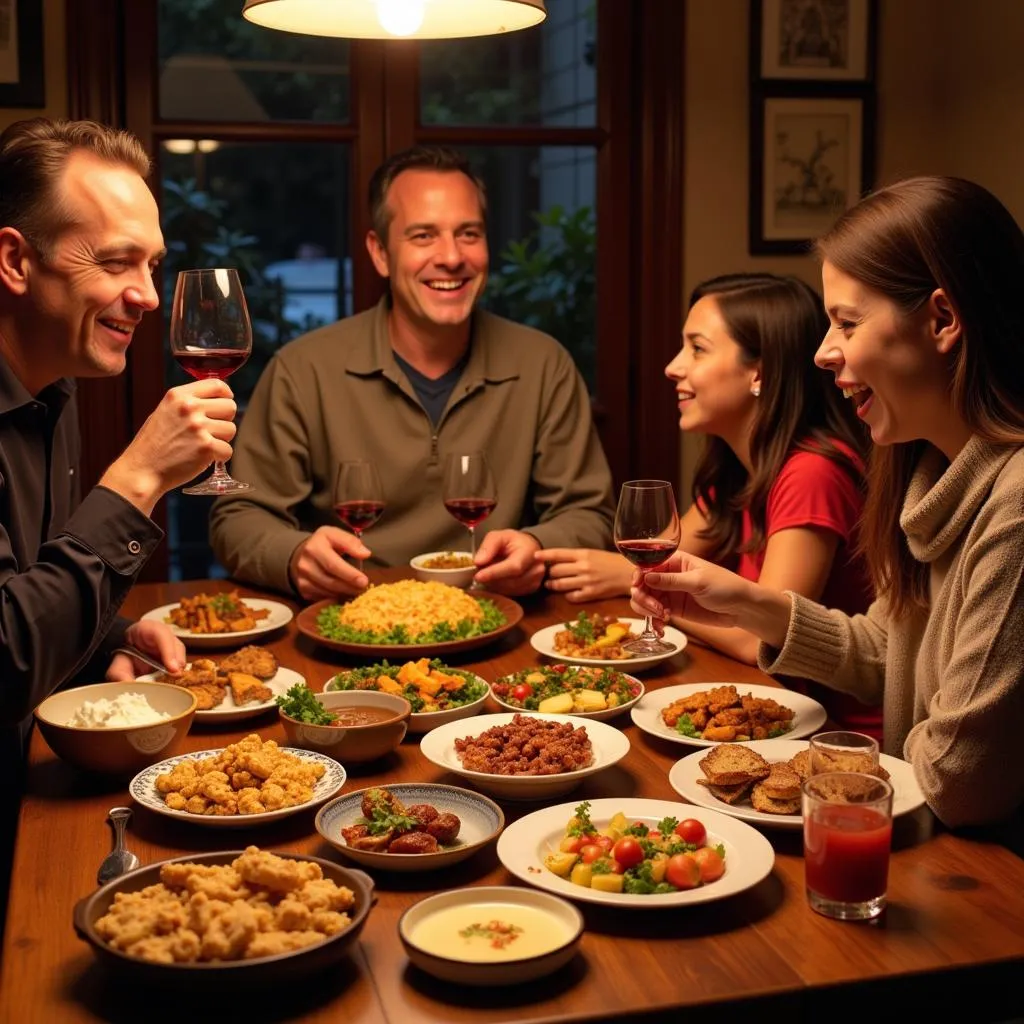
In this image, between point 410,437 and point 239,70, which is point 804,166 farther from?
point 239,70

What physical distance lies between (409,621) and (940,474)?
3.08ft

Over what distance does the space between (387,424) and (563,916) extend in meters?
2.19

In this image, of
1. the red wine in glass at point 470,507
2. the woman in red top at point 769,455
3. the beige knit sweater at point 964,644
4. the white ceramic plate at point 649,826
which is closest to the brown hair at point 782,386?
the woman in red top at point 769,455

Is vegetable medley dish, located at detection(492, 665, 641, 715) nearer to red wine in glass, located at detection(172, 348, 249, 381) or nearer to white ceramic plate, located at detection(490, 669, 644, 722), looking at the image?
white ceramic plate, located at detection(490, 669, 644, 722)

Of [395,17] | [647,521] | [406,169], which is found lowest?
[647,521]

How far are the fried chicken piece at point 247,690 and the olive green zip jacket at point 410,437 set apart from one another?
1.26m

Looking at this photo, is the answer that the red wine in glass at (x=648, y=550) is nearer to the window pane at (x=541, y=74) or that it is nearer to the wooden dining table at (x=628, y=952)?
the wooden dining table at (x=628, y=952)

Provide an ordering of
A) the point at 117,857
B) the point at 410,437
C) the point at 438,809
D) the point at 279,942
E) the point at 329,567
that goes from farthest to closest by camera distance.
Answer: the point at 410,437 → the point at 329,567 → the point at 438,809 → the point at 117,857 → the point at 279,942

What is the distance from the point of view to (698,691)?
2.07 metres

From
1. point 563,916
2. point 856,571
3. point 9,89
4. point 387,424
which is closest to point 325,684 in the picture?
point 563,916

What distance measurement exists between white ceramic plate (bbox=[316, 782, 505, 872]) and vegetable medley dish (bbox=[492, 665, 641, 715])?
368 mm

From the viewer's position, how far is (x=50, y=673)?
170 cm

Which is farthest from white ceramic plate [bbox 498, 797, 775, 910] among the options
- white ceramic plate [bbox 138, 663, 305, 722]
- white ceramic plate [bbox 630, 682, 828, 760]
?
white ceramic plate [bbox 138, 663, 305, 722]

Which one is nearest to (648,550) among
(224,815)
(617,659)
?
(617,659)
